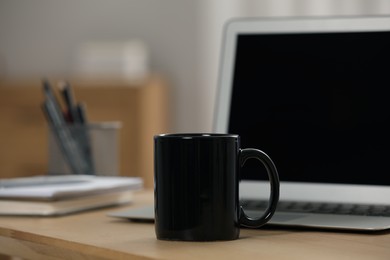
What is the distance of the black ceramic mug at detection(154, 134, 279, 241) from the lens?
96 centimetres

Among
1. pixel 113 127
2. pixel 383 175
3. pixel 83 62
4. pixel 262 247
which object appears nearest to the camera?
pixel 262 247

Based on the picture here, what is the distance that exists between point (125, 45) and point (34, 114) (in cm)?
55

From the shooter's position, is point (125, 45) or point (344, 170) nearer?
point (344, 170)

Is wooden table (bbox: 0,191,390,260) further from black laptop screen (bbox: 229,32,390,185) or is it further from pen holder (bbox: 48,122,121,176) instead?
pen holder (bbox: 48,122,121,176)

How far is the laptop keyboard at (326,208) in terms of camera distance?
3.74 ft

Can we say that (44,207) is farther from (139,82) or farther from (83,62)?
Result: (83,62)

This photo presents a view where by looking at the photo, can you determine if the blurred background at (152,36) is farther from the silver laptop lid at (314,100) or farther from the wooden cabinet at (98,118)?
the silver laptop lid at (314,100)

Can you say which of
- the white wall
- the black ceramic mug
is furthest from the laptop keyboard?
the white wall

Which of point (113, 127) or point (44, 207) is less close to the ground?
point (113, 127)

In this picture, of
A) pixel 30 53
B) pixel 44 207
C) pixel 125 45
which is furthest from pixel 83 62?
pixel 44 207

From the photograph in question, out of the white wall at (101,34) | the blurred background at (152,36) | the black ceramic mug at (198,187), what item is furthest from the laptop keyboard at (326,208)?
the white wall at (101,34)

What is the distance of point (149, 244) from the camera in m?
0.95

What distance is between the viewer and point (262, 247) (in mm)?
931

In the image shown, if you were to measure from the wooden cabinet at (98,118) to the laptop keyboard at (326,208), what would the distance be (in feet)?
7.53
